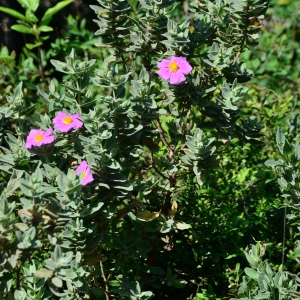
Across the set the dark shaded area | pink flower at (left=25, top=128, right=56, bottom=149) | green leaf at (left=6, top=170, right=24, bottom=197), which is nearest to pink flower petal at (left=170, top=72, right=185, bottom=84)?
pink flower at (left=25, top=128, right=56, bottom=149)

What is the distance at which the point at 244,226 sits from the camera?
319 centimetres

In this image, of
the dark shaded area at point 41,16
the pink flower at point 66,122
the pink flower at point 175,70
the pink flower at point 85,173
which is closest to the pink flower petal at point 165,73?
the pink flower at point 175,70

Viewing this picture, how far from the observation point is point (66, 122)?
97.7 inches

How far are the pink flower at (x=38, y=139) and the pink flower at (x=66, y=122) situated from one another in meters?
0.05

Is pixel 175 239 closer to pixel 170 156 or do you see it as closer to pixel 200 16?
pixel 170 156

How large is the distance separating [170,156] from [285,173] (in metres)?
0.58

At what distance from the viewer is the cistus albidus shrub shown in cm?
228

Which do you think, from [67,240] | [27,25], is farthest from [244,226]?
[27,25]

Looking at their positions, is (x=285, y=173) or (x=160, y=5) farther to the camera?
(x=160, y=5)

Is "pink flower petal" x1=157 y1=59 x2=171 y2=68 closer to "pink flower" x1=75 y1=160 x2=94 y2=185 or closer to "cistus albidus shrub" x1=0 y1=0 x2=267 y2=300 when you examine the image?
Result: "cistus albidus shrub" x1=0 y1=0 x2=267 y2=300

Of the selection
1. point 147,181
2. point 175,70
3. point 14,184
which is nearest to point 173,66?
point 175,70

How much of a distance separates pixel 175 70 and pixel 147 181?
1.92 ft

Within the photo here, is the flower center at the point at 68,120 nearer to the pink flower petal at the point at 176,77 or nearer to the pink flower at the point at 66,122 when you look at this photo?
the pink flower at the point at 66,122

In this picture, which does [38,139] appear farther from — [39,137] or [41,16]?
[41,16]
